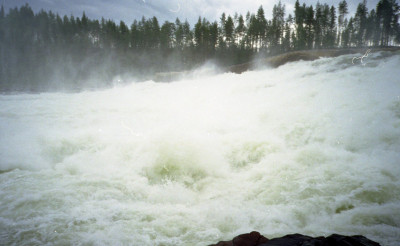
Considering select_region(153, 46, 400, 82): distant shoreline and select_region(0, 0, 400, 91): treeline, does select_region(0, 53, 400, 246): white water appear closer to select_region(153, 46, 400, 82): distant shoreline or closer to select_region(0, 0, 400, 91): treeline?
select_region(153, 46, 400, 82): distant shoreline

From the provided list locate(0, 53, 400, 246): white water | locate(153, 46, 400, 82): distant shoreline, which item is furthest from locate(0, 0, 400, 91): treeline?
locate(0, 53, 400, 246): white water

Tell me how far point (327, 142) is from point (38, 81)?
193 feet

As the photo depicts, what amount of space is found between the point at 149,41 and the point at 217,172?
57098mm

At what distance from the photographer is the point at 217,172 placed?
4398 millimetres

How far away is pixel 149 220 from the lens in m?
2.85

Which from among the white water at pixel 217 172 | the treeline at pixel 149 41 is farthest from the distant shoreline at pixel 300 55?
the treeline at pixel 149 41

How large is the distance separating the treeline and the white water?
127 ft

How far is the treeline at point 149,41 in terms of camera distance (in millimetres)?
42281

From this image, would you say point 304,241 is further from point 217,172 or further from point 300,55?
point 300,55

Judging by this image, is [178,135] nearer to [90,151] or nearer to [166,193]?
[166,193]

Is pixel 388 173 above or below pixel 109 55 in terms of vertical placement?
below

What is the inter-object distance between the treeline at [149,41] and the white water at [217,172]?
3879 centimetres

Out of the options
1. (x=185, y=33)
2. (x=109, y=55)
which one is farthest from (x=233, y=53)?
(x=109, y=55)

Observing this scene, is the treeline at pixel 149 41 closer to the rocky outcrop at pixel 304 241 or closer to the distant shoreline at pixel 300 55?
the distant shoreline at pixel 300 55
